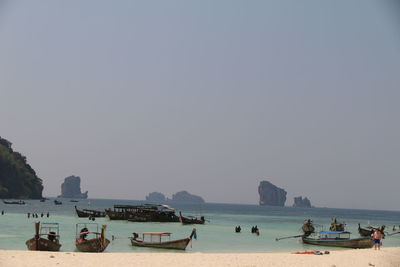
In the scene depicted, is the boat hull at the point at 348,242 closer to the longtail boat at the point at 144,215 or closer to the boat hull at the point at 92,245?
the boat hull at the point at 92,245

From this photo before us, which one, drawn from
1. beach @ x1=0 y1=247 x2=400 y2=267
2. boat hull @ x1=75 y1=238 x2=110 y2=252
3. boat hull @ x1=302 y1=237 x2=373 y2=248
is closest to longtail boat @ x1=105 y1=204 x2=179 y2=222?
boat hull @ x1=302 y1=237 x2=373 y2=248

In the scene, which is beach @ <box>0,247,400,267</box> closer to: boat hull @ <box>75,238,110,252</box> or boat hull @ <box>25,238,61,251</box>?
boat hull @ <box>25,238,61,251</box>

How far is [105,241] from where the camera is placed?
35.9 metres

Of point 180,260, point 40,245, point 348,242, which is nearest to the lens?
point 180,260

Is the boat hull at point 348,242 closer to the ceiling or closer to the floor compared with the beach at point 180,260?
closer to the floor

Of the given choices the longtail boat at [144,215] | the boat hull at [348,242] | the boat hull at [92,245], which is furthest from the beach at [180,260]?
the longtail boat at [144,215]

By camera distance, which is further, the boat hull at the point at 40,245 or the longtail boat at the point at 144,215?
the longtail boat at the point at 144,215

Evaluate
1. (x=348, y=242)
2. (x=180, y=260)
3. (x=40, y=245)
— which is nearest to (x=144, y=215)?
(x=348, y=242)

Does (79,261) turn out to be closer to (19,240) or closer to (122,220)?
(19,240)

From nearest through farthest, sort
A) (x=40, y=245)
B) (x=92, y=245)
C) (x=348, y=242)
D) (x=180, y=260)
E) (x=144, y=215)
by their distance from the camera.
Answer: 1. (x=180, y=260)
2. (x=40, y=245)
3. (x=92, y=245)
4. (x=348, y=242)
5. (x=144, y=215)

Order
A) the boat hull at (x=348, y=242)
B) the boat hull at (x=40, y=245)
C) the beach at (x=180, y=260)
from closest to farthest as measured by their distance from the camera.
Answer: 1. the beach at (x=180, y=260)
2. the boat hull at (x=40, y=245)
3. the boat hull at (x=348, y=242)

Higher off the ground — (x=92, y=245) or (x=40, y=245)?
(x=40, y=245)

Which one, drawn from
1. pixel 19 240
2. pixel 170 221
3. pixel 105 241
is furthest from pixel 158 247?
pixel 170 221

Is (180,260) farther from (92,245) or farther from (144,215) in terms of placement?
(144,215)
